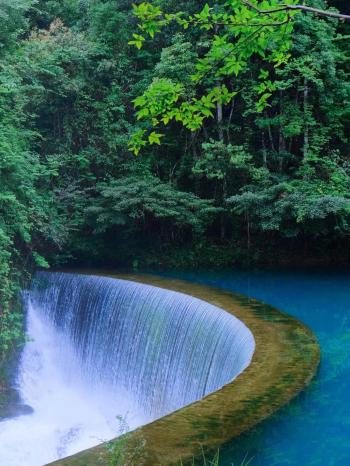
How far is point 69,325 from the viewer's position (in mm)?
11039

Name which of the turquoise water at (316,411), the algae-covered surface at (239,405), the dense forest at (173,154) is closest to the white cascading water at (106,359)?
the algae-covered surface at (239,405)

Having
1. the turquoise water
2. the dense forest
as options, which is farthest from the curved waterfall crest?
the dense forest

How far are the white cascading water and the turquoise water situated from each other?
38.9 inches

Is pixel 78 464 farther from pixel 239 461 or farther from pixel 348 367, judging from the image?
pixel 348 367

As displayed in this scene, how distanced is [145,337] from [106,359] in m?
1.35

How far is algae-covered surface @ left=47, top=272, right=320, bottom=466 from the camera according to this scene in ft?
11.7

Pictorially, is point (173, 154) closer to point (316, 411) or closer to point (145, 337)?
point (145, 337)

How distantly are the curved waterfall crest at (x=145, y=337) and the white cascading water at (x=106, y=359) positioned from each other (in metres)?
0.02

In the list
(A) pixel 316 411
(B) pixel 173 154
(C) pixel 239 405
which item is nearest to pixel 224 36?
(C) pixel 239 405

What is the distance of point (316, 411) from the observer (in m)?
4.98

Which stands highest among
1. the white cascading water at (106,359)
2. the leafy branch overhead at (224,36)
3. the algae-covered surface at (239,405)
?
the leafy branch overhead at (224,36)

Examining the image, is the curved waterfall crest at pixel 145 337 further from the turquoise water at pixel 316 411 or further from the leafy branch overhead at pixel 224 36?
the leafy branch overhead at pixel 224 36

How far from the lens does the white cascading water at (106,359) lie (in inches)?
294

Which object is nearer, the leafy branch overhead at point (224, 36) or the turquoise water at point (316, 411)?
the leafy branch overhead at point (224, 36)
